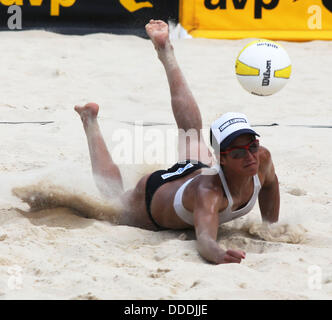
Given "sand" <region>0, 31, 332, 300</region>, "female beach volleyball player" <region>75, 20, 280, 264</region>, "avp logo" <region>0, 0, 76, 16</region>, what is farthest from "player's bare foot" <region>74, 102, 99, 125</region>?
"avp logo" <region>0, 0, 76, 16</region>

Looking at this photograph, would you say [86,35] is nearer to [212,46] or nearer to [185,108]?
[212,46]

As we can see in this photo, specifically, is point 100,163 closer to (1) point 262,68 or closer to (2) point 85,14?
(1) point 262,68

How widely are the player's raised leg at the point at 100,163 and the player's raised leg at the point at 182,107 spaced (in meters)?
0.40

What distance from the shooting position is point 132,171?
4.81 m

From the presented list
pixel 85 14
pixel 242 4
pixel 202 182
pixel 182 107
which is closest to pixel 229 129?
pixel 202 182

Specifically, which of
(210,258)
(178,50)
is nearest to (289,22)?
(178,50)

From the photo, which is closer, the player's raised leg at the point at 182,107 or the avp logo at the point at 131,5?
the player's raised leg at the point at 182,107

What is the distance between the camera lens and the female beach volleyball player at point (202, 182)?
3488mm

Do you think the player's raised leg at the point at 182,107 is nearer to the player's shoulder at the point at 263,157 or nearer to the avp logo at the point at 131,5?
the player's shoulder at the point at 263,157

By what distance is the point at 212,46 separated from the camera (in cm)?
818

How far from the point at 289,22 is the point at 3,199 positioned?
506cm

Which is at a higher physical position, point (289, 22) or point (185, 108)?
point (289, 22)

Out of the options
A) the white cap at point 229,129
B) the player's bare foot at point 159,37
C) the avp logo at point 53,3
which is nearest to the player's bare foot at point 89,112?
the player's bare foot at point 159,37

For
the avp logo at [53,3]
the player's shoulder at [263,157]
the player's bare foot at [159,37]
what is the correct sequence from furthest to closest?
the avp logo at [53,3] → the player's bare foot at [159,37] → the player's shoulder at [263,157]
